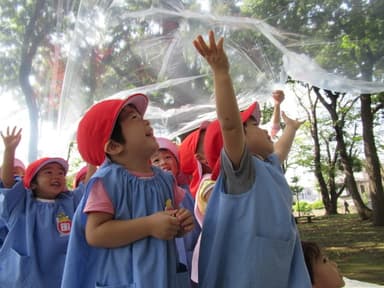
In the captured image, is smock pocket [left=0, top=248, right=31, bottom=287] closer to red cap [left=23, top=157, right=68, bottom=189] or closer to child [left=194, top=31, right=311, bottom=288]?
red cap [left=23, top=157, right=68, bottom=189]

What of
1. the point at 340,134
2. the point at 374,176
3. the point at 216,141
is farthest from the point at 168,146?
the point at 340,134

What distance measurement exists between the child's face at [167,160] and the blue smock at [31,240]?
88cm

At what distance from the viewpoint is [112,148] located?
1.83m

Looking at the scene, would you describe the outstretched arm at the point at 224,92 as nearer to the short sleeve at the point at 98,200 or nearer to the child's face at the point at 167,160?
the short sleeve at the point at 98,200

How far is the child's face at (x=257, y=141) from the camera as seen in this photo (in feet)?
6.09

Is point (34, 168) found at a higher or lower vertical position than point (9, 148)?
lower

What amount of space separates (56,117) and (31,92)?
13.7 inches

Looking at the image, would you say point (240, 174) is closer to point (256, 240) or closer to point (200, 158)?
point (256, 240)

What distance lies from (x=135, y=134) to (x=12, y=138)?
5.01 ft

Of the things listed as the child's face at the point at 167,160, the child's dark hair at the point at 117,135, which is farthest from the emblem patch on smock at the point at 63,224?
the child's dark hair at the point at 117,135

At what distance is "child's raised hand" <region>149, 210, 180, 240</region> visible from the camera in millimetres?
1575

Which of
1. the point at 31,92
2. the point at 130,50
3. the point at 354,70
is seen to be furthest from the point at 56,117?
the point at 354,70

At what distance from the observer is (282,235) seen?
161cm

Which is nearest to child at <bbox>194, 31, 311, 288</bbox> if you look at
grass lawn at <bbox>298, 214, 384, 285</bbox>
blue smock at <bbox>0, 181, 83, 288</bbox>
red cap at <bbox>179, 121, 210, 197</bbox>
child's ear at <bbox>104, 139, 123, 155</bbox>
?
child's ear at <bbox>104, 139, 123, 155</bbox>
